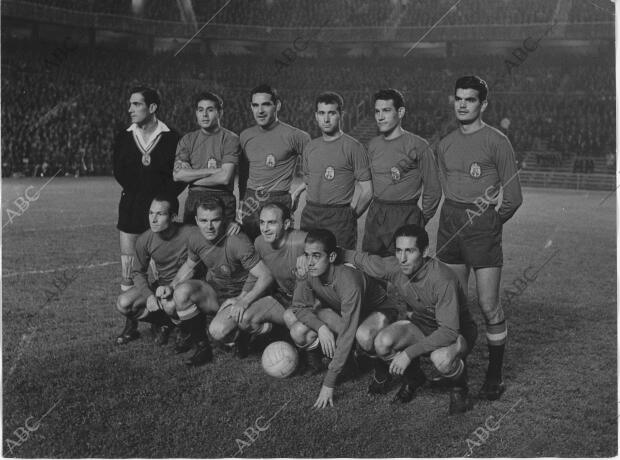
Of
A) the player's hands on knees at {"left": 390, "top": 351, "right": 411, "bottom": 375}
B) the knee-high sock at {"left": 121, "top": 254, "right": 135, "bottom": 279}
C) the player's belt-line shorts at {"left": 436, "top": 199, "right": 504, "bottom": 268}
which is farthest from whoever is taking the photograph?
the knee-high sock at {"left": 121, "top": 254, "right": 135, "bottom": 279}

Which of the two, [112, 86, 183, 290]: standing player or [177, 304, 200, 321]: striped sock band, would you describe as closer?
[177, 304, 200, 321]: striped sock band

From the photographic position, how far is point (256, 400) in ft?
10.9

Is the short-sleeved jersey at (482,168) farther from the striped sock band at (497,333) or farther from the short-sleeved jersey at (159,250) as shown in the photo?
the short-sleeved jersey at (159,250)

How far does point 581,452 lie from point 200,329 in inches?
87.6

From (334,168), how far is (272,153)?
0.48 m

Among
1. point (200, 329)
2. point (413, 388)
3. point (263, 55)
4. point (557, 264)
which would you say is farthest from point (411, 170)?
point (263, 55)

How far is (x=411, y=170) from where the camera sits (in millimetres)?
3703

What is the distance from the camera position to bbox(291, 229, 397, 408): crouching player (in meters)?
3.24

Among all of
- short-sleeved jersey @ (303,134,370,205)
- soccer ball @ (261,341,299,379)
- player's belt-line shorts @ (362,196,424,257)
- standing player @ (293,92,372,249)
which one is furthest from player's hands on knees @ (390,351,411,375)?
short-sleeved jersey @ (303,134,370,205)

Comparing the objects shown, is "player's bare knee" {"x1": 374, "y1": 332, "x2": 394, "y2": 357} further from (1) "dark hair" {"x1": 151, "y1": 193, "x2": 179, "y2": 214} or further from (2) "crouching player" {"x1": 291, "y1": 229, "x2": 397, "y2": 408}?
(1) "dark hair" {"x1": 151, "y1": 193, "x2": 179, "y2": 214}

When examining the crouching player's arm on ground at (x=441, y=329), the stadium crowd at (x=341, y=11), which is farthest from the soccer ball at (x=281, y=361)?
the stadium crowd at (x=341, y=11)

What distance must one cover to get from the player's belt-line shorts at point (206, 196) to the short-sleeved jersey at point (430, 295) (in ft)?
3.57

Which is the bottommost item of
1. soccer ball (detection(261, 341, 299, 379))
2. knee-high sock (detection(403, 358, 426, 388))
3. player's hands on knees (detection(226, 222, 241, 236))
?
soccer ball (detection(261, 341, 299, 379))

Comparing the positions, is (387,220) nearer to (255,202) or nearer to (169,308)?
(255,202)
